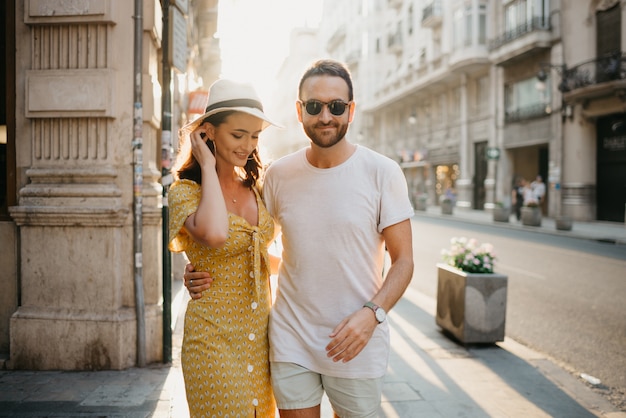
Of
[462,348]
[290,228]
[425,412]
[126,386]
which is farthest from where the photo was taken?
[462,348]

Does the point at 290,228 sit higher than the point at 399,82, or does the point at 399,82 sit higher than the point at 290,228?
the point at 399,82

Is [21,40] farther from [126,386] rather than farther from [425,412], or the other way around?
[425,412]

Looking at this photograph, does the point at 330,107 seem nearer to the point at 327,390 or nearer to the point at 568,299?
the point at 327,390

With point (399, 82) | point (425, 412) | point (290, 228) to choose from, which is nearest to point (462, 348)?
point (425, 412)

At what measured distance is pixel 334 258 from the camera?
7.55 feet

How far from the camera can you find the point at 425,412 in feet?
13.4

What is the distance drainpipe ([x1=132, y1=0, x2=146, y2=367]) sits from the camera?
4.82 m

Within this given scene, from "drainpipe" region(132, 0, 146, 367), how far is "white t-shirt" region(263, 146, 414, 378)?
283 cm

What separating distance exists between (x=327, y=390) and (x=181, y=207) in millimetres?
981

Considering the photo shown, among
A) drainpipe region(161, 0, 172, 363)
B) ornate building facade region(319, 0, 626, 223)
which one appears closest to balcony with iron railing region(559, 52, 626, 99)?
ornate building facade region(319, 0, 626, 223)

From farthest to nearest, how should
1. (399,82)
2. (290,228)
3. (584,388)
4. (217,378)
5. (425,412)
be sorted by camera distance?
(399,82)
(584,388)
(425,412)
(290,228)
(217,378)

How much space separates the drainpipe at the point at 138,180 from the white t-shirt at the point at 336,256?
2.83 m

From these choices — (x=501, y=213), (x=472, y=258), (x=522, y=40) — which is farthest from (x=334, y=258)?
(x=522, y=40)

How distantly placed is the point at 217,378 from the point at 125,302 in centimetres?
304
